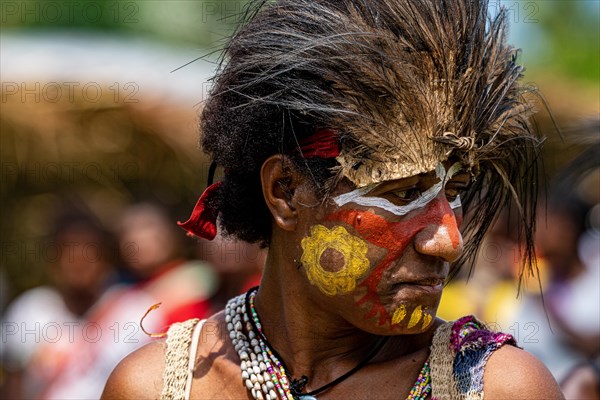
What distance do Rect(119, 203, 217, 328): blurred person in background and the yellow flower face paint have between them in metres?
3.00

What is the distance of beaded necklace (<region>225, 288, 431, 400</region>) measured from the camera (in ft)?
10.1

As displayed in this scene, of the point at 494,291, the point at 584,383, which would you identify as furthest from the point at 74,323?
the point at 584,383

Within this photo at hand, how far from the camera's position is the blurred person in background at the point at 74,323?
6.07 meters

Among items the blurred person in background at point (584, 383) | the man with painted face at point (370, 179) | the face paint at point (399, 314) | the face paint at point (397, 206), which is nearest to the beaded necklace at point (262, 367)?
the man with painted face at point (370, 179)

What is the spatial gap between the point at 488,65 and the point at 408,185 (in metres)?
0.44

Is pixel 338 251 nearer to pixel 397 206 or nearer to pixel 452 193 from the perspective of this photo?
pixel 397 206

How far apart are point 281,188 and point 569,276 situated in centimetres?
339

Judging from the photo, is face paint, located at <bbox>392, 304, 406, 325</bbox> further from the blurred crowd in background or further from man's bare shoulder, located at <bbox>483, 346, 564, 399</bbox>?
the blurred crowd in background

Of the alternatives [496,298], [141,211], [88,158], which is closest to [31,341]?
[141,211]

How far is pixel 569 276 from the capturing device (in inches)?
237

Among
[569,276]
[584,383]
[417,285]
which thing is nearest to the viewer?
[417,285]

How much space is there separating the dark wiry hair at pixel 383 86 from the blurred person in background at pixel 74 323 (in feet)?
10.7

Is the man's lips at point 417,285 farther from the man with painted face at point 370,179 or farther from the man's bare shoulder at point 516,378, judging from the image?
the man's bare shoulder at point 516,378

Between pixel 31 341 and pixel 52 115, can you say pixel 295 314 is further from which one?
pixel 52 115
